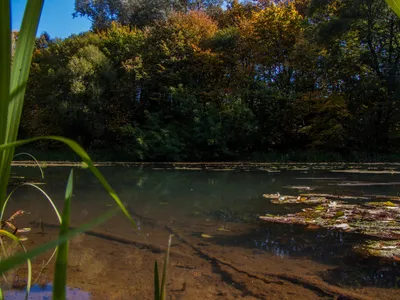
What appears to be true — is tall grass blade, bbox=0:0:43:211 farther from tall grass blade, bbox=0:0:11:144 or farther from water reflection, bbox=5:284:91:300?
water reflection, bbox=5:284:91:300

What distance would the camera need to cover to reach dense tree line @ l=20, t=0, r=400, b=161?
10.8 m

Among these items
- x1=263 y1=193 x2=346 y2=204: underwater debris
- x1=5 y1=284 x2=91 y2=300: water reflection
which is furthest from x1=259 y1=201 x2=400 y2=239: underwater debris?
x1=5 y1=284 x2=91 y2=300: water reflection

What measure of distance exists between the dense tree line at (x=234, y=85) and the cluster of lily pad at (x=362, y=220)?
7.85 meters

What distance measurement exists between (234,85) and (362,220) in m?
11.3

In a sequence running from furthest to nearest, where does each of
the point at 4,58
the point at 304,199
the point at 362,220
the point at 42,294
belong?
1. the point at 304,199
2. the point at 362,220
3. the point at 42,294
4. the point at 4,58

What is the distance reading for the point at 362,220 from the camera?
9.29 ft

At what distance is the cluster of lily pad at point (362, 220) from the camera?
7.06ft

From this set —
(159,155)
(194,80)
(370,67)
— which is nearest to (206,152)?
(159,155)

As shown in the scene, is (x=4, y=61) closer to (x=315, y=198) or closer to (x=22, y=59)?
(x=22, y=59)

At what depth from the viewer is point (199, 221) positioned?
9.98 ft

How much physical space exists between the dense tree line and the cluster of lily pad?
7.85 metres

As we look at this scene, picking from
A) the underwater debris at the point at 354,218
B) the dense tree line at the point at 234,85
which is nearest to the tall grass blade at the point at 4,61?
the underwater debris at the point at 354,218

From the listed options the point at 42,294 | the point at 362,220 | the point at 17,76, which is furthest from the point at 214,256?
the point at 17,76

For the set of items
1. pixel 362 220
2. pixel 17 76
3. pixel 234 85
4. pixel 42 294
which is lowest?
pixel 42 294
